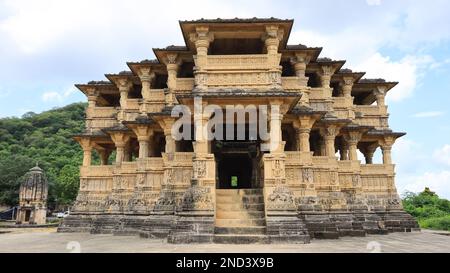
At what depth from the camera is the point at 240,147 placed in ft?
68.5

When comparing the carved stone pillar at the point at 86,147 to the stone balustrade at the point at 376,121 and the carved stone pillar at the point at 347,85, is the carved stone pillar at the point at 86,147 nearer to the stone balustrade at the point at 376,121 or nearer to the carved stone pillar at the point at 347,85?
the carved stone pillar at the point at 347,85

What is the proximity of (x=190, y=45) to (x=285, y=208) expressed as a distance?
9.81 metres

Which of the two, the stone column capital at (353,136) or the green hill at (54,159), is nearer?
the stone column capital at (353,136)

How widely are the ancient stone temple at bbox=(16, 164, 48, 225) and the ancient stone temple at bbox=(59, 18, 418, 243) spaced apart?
51.3ft

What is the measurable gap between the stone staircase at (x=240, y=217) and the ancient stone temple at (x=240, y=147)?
0.04 m

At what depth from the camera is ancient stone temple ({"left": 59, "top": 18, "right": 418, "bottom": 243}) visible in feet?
45.9

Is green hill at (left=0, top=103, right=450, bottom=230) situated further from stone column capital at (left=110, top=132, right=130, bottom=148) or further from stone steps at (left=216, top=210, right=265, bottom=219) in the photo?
stone column capital at (left=110, top=132, right=130, bottom=148)

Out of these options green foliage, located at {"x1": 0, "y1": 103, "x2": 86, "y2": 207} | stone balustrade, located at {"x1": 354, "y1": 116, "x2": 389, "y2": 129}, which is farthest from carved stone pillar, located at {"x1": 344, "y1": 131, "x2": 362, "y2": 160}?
green foliage, located at {"x1": 0, "y1": 103, "x2": 86, "y2": 207}

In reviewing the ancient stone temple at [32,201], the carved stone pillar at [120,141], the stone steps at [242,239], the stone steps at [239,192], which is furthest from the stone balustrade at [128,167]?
the ancient stone temple at [32,201]

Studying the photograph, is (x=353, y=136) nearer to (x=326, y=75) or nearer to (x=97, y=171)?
(x=326, y=75)

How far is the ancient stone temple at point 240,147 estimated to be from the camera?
14.0m

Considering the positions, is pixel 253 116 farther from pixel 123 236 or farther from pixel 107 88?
pixel 107 88
